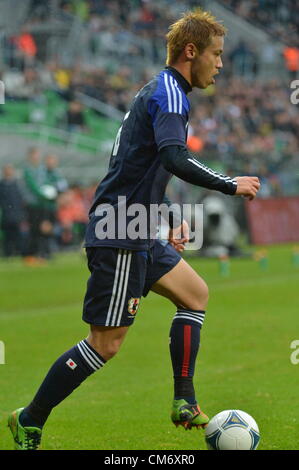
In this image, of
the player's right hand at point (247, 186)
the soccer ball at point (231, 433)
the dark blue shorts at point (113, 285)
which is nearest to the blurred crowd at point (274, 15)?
the player's right hand at point (247, 186)

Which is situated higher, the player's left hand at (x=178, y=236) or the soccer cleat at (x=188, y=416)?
the player's left hand at (x=178, y=236)

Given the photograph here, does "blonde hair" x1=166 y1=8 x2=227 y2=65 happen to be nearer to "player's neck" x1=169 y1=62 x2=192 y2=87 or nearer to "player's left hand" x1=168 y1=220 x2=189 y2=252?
"player's neck" x1=169 y1=62 x2=192 y2=87

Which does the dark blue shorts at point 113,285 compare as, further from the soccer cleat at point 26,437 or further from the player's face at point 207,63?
the player's face at point 207,63

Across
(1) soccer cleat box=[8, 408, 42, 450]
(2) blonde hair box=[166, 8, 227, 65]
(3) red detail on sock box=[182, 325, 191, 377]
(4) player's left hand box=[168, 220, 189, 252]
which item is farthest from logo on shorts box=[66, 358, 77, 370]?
(2) blonde hair box=[166, 8, 227, 65]

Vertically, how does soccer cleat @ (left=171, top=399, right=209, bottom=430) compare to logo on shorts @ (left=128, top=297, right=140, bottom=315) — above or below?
below

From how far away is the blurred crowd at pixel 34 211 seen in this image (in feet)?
64.7

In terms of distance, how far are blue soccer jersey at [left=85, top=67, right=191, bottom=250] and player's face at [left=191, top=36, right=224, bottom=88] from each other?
0.09 metres

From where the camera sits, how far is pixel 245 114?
3294 centimetres

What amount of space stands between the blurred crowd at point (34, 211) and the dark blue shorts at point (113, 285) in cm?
1428

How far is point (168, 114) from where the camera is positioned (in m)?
5.20

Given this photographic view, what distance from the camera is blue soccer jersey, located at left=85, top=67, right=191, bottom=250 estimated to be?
212 inches
